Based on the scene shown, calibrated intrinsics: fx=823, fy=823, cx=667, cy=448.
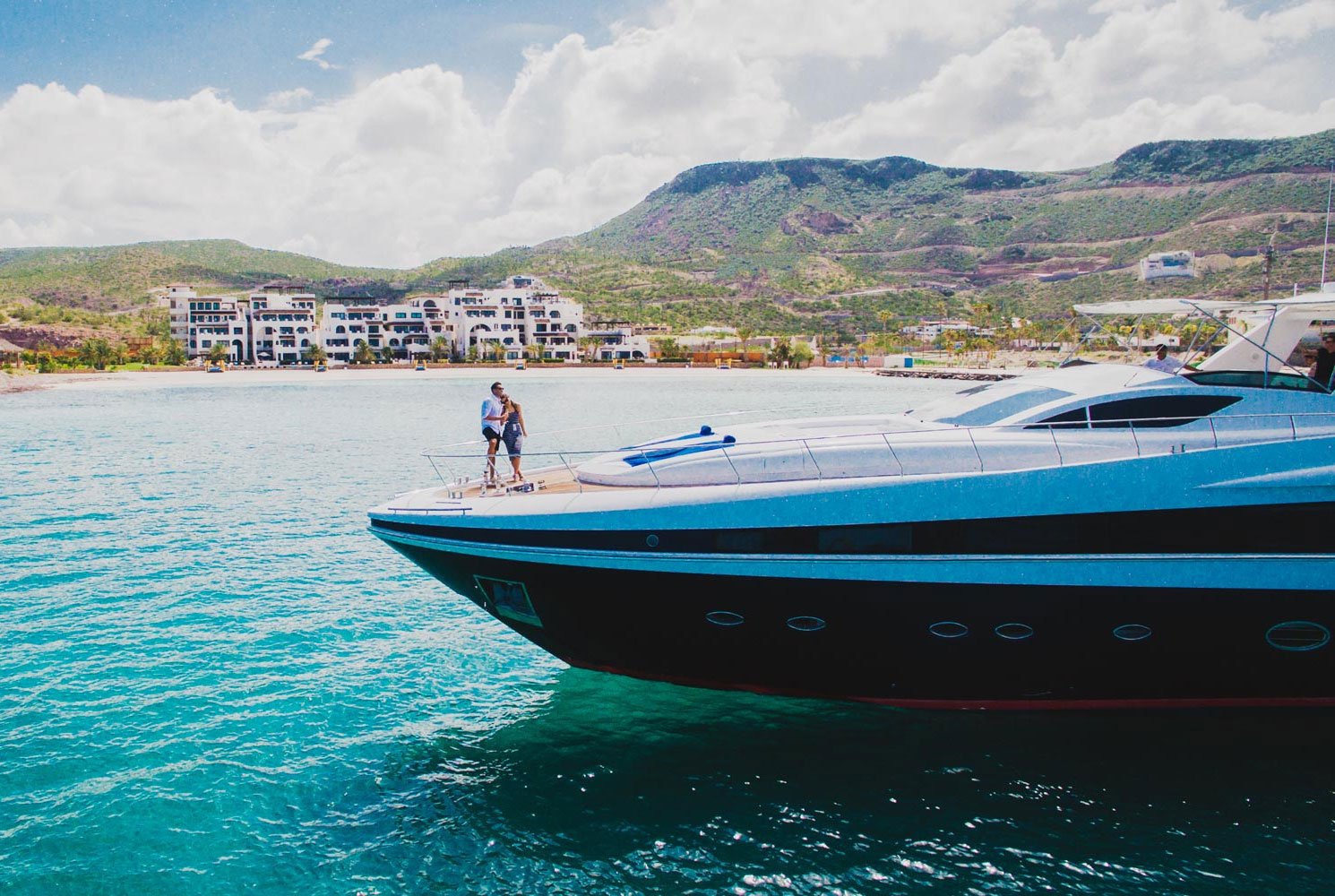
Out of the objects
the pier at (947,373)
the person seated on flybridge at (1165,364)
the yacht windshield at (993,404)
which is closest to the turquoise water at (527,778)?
the yacht windshield at (993,404)

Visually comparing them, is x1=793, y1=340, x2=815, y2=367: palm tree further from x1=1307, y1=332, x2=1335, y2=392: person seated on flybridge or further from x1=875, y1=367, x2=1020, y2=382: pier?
x1=1307, y1=332, x2=1335, y2=392: person seated on flybridge

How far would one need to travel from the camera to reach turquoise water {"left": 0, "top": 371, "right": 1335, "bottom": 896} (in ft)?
21.3

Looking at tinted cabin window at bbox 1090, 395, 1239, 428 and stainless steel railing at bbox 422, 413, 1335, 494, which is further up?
tinted cabin window at bbox 1090, 395, 1239, 428

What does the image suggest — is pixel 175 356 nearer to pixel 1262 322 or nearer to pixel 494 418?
pixel 494 418

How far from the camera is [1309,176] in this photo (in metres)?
144

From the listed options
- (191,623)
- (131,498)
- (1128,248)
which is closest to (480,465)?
(131,498)

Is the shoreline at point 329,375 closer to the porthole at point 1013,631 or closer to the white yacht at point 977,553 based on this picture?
the white yacht at point 977,553

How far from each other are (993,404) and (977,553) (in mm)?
Answer: 2325

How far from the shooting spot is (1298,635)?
7.54 meters

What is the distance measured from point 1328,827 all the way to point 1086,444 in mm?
3695

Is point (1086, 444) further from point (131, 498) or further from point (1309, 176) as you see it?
point (1309, 176)

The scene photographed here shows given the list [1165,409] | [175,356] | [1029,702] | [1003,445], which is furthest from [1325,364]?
[175,356]

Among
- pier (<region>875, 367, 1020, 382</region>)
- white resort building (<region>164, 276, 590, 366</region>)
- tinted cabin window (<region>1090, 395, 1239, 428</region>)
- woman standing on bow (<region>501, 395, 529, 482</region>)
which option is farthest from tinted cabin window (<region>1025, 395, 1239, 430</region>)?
white resort building (<region>164, 276, 590, 366</region>)

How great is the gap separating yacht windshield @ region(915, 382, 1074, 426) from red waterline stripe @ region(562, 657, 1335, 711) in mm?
2879
